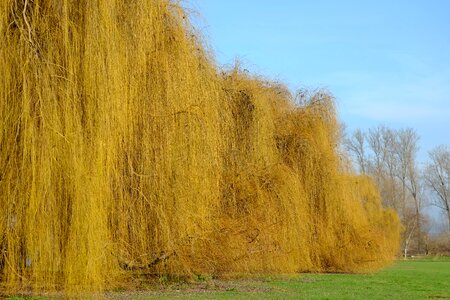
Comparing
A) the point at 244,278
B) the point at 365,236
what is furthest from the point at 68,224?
the point at 365,236

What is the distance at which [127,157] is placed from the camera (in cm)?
947

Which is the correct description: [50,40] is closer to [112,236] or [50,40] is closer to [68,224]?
[68,224]

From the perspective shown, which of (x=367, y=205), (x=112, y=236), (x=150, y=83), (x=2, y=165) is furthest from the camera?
(x=367, y=205)

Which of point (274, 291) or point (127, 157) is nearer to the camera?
point (127, 157)

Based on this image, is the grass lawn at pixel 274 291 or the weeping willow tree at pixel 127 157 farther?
the grass lawn at pixel 274 291

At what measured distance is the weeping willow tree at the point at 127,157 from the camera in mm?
6988

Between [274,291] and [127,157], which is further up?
[127,157]

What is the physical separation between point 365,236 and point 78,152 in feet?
48.0

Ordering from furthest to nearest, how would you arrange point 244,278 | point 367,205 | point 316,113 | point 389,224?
point 389,224 → point 367,205 → point 316,113 → point 244,278

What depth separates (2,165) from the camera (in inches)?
277

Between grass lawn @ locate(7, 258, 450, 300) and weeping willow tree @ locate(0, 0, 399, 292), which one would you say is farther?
grass lawn @ locate(7, 258, 450, 300)

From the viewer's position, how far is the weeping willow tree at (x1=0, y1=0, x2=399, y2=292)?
22.9ft

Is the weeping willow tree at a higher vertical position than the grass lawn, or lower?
higher

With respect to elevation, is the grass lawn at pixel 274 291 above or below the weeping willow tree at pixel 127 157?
below
